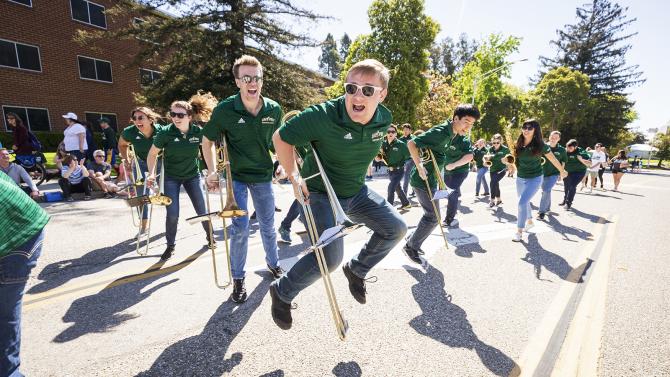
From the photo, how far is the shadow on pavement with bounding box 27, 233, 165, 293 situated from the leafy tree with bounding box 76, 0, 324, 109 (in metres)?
12.1

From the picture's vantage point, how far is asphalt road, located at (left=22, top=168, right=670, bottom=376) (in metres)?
2.55

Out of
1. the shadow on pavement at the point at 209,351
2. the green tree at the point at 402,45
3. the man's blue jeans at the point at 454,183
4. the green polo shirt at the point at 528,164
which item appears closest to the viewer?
the shadow on pavement at the point at 209,351

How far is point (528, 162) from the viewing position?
6250mm

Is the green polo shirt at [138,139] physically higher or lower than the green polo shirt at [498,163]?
higher

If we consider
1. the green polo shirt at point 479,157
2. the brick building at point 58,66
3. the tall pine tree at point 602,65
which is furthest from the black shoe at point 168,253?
the tall pine tree at point 602,65

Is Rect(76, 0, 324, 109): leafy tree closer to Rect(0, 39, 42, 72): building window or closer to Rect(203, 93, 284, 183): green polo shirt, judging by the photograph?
Rect(0, 39, 42, 72): building window

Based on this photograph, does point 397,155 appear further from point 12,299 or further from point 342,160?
point 12,299

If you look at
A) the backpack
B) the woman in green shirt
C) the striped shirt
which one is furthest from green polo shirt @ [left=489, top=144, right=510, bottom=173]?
the backpack

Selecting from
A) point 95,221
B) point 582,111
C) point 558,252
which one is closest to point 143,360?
point 95,221

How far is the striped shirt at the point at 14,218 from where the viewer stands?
1.84 m

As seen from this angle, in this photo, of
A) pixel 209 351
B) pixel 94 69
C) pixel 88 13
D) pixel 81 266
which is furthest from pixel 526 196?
pixel 88 13

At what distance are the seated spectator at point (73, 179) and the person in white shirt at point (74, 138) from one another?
133 centimetres

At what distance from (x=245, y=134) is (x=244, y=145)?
124mm

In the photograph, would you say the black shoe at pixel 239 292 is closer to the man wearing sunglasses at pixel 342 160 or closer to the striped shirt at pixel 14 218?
the man wearing sunglasses at pixel 342 160
